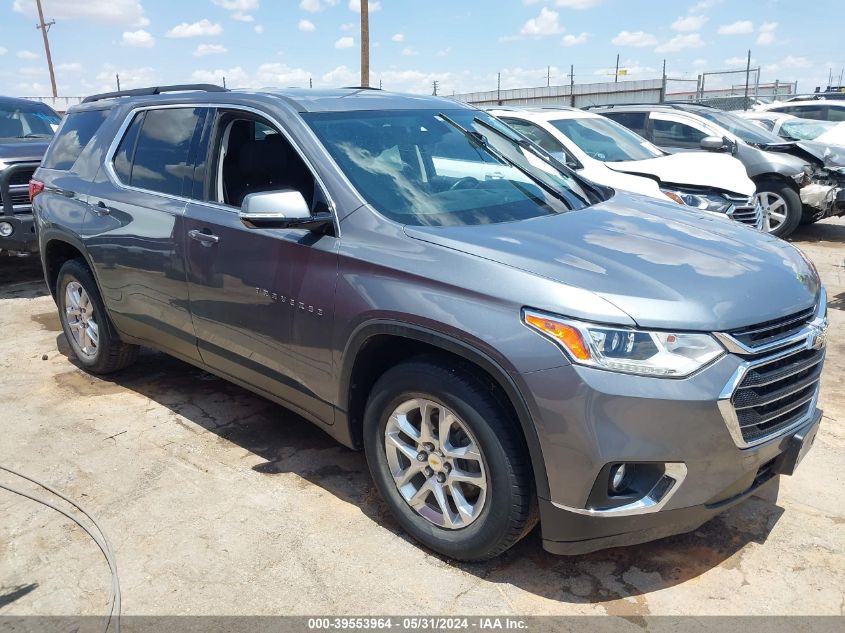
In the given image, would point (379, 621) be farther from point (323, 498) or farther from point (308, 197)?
point (308, 197)

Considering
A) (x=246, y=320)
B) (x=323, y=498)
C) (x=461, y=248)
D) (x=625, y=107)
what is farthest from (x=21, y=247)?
(x=625, y=107)

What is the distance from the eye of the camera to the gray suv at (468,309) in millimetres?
2480

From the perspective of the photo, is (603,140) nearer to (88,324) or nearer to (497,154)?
(497,154)

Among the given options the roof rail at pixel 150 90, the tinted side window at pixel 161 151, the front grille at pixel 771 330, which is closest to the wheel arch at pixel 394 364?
the front grille at pixel 771 330

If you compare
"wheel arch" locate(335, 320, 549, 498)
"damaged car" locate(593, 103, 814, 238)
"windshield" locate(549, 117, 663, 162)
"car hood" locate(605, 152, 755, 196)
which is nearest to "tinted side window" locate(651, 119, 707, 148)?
"damaged car" locate(593, 103, 814, 238)

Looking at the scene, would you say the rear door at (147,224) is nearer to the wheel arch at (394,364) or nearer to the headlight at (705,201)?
the wheel arch at (394,364)

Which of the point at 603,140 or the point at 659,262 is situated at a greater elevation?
the point at 603,140

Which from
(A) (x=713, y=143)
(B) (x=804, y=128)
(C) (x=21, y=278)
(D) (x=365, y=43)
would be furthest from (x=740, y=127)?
(D) (x=365, y=43)

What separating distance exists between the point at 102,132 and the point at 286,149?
1.80m

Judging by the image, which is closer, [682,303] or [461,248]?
[682,303]

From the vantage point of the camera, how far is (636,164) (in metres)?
8.16

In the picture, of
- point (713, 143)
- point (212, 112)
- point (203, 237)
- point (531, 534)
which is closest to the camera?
point (531, 534)

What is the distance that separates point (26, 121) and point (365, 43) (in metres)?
11.5

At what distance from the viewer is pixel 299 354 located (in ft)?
11.2
